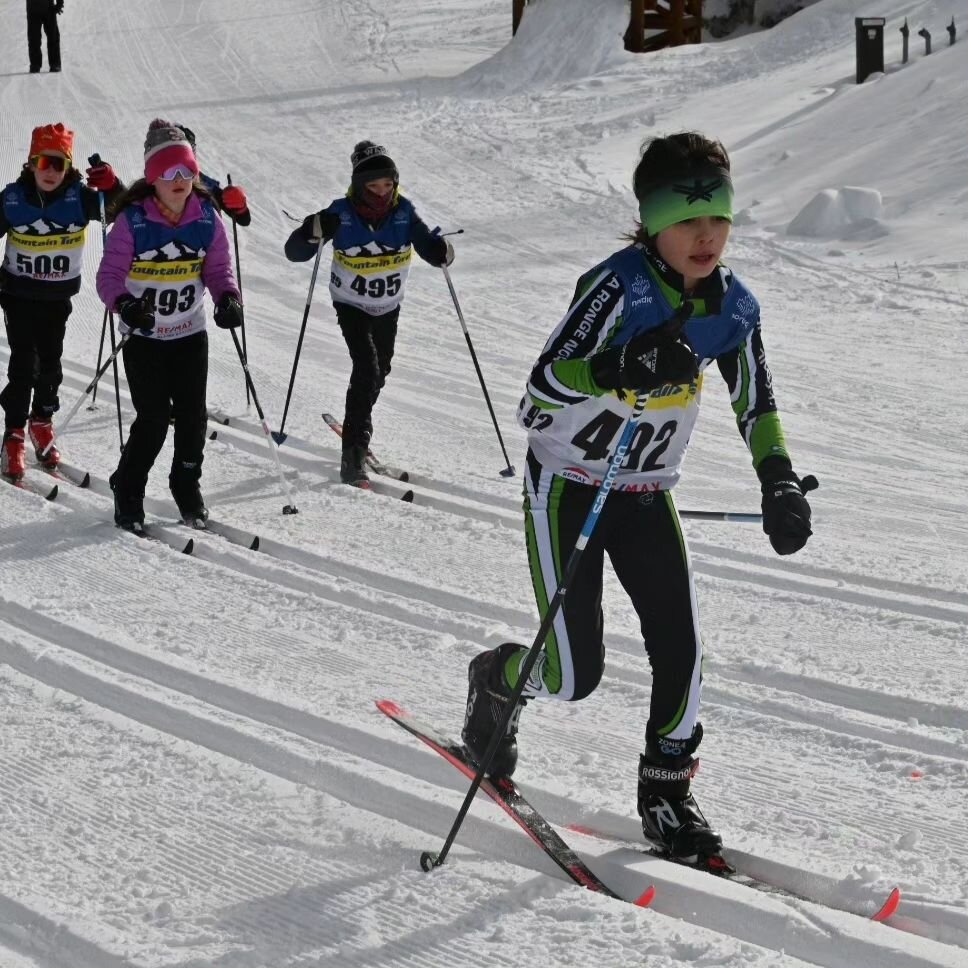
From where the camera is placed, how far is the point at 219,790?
427cm

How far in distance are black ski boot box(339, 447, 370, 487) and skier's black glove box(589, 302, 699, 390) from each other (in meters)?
4.35

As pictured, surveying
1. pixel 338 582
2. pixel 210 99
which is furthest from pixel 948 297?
pixel 210 99

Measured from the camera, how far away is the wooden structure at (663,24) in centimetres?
1989

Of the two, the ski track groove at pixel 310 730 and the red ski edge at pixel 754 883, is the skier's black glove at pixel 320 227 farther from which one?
the red ski edge at pixel 754 883

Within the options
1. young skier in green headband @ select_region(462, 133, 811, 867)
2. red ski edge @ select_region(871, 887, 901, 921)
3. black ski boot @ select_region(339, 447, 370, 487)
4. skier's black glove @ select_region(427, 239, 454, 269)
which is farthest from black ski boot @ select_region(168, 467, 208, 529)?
red ski edge @ select_region(871, 887, 901, 921)

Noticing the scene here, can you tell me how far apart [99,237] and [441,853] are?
421 inches

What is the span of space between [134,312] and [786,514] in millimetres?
3503

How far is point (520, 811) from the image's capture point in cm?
397

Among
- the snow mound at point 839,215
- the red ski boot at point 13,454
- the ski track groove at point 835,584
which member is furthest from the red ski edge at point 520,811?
the snow mound at point 839,215

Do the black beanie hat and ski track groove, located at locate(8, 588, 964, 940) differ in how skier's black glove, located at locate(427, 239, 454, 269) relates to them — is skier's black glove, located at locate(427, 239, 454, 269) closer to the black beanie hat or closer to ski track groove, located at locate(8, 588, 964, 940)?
the black beanie hat

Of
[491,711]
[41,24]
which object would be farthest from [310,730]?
[41,24]

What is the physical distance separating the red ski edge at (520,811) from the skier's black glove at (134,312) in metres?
2.45

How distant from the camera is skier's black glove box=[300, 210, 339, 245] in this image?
7367 millimetres

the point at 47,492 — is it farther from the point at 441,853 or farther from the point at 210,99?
the point at 210,99
